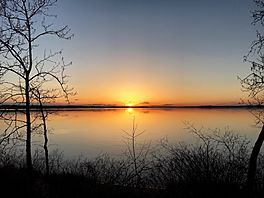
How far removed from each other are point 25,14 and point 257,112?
27.5 feet

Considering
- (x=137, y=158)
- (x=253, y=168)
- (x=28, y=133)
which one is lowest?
(x=137, y=158)

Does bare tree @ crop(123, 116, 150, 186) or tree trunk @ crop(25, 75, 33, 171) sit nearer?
bare tree @ crop(123, 116, 150, 186)

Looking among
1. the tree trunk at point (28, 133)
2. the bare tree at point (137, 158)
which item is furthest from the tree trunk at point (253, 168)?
the tree trunk at point (28, 133)

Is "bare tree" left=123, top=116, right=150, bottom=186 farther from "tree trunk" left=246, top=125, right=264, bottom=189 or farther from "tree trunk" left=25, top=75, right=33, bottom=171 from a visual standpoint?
"tree trunk" left=25, top=75, right=33, bottom=171

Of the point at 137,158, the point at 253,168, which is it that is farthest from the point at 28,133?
the point at 253,168

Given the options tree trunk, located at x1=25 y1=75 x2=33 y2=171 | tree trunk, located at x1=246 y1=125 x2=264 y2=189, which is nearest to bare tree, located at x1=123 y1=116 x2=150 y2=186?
tree trunk, located at x1=246 y1=125 x2=264 y2=189

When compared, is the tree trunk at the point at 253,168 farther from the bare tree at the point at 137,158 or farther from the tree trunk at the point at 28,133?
the tree trunk at the point at 28,133

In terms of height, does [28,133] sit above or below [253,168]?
above

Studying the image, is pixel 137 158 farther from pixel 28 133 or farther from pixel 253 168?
pixel 253 168

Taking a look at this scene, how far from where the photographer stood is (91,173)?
12039mm

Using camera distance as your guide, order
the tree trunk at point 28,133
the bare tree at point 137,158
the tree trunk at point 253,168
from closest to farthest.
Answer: the tree trunk at point 253,168 → the bare tree at point 137,158 → the tree trunk at point 28,133

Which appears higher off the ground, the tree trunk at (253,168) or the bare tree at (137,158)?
the tree trunk at (253,168)

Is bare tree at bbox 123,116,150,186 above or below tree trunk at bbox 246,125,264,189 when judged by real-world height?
below

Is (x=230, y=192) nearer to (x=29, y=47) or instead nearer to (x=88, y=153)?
(x=29, y=47)
